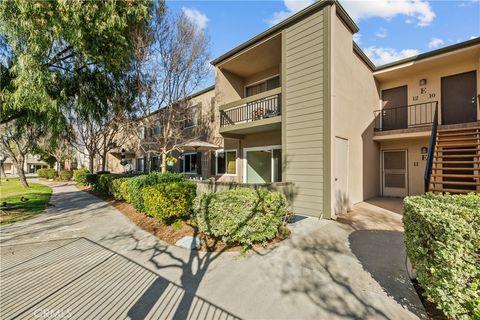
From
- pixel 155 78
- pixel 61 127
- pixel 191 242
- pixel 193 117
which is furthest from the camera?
pixel 193 117

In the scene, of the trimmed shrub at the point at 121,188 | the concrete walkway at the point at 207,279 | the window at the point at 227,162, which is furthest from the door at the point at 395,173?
the trimmed shrub at the point at 121,188

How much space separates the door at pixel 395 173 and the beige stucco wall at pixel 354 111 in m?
0.50

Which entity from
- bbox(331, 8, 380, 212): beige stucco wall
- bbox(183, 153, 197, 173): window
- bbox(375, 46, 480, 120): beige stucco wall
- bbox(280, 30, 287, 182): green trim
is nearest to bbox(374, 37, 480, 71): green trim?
bbox(375, 46, 480, 120): beige stucco wall

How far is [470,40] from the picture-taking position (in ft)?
27.1

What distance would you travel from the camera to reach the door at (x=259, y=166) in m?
10.5

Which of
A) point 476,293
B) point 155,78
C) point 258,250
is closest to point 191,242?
point 258,250

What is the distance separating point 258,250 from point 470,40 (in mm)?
11187

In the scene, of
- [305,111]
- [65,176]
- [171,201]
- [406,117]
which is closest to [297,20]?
[305,111]

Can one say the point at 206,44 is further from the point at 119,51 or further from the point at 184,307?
the point at 184,307

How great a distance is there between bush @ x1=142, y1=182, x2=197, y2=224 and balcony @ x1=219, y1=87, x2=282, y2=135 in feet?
13.2

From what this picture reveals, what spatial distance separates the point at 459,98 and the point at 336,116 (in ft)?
21.8

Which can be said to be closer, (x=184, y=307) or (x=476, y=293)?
(x=476, y=293)

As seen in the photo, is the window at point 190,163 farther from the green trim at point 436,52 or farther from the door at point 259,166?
the green trim at point 436,52

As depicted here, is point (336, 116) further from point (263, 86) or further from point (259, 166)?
point (263, 86)
